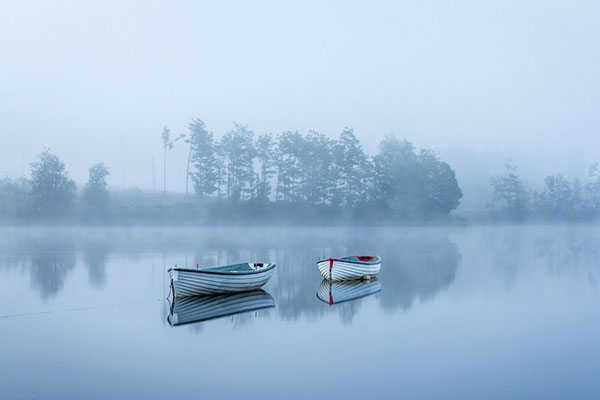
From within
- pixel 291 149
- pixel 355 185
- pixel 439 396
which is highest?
pixel 291 149

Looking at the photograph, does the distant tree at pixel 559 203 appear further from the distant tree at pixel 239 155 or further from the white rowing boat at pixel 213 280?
the white rowing boat at pixel 213 280

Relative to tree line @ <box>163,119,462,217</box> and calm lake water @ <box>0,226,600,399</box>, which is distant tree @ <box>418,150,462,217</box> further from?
calm lake water @ <box>0,226,600,399</box>

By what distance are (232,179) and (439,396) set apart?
105283 millimetres

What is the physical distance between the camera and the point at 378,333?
18.5 metres

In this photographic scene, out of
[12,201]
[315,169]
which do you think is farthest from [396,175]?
[12,201]

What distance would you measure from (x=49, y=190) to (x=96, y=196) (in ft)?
28.5

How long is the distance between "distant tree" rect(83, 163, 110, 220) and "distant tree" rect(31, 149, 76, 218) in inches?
123

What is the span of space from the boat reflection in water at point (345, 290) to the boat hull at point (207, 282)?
3.64 meters

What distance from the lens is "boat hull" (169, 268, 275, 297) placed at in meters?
23.6

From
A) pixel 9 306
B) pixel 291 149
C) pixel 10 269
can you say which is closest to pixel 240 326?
pixel 9 306

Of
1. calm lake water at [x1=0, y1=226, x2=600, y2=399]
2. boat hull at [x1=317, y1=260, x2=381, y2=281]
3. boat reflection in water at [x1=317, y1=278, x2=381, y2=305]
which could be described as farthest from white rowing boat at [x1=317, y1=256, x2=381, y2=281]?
calm lake water at [x1=0, y1=226, x2=600, y2=399]

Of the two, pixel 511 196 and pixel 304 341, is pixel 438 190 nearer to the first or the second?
pixel 511 196

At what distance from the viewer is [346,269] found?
103ft

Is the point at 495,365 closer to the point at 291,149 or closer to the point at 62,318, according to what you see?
the point at 62,318
